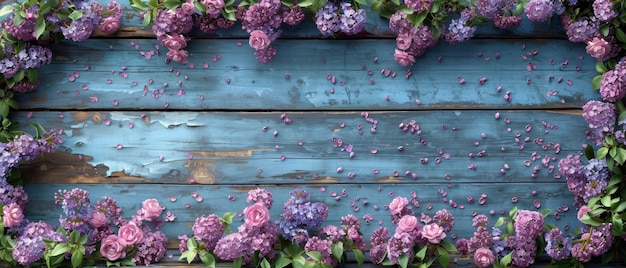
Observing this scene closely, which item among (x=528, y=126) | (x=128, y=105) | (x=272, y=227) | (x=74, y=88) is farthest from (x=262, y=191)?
(x=528, y=126)

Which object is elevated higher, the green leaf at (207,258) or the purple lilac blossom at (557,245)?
the purple lilac blossom at (557,245)

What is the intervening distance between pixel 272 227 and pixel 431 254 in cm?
44

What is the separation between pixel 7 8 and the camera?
6.79ft

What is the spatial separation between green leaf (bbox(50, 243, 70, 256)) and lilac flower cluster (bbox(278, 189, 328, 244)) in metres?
0.56

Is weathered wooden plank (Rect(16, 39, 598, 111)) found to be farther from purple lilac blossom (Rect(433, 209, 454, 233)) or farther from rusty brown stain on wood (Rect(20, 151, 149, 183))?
purple lilac blossom (Rect(433, 209, 454, 233))

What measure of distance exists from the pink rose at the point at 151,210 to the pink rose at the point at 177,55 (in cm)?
39

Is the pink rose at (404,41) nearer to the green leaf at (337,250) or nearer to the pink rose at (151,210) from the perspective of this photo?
the green leaf at (337,250)

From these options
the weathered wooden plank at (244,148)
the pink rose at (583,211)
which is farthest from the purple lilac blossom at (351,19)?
the pink rose at (583,211)

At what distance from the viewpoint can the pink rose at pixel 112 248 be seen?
2066mm

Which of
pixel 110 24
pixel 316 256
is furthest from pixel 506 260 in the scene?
pixel 110 24

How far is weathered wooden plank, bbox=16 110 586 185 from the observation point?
2.14 meters

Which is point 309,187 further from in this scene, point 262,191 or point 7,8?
point 7,8

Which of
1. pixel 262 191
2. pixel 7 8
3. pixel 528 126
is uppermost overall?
pixel 7 8

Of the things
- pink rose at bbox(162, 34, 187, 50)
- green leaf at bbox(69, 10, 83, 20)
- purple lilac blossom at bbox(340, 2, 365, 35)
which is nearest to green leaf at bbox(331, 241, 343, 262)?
purple lilac blossom at bbox(340, 2, 365, 35)
